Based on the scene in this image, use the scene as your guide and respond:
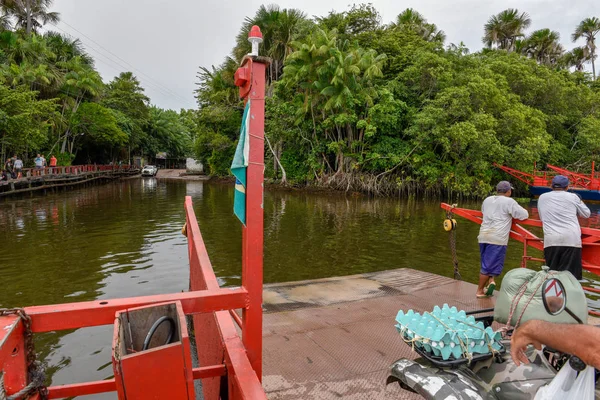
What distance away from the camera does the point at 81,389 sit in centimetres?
218

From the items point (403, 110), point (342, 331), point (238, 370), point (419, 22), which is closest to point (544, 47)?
point (419, 22)

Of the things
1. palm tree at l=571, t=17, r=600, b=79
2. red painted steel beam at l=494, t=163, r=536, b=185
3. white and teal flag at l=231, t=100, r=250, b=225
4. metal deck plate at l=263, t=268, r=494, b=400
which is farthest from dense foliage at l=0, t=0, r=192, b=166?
palm tree at l=571, t=17, r=600, b=79

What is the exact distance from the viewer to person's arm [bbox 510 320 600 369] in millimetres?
1371

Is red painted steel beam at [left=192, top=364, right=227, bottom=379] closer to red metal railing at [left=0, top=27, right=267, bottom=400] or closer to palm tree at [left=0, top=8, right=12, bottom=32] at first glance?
red metal railing at [left=0, top=27, right=267, bottom=400]

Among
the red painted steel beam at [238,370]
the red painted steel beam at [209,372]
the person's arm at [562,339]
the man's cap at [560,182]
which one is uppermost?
the man's cap at [560,182]

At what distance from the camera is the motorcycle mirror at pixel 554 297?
166 centimetres

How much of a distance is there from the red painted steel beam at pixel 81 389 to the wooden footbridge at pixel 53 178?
22.0m

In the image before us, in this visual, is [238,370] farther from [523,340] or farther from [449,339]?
[523,340]

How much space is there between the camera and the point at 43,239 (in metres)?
11.1

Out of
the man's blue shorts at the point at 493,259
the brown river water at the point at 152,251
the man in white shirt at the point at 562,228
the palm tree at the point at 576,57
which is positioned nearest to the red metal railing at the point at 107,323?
the brown river water at the point at 152,251

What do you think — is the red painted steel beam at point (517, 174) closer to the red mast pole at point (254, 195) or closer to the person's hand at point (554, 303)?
the person's hand at point (554, 303)

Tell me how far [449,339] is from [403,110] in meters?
26.1

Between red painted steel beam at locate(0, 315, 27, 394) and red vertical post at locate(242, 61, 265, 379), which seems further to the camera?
red vertical post at locate(242, 61, 265, 379)

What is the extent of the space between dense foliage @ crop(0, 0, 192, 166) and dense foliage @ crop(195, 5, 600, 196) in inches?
488
